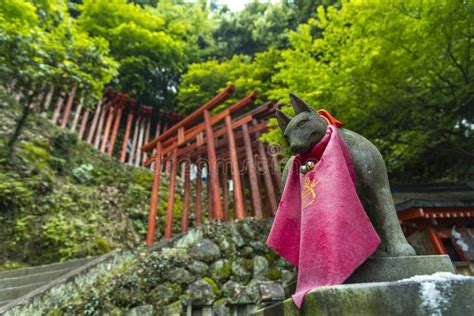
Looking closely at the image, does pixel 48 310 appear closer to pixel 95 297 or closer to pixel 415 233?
pixel 95 297

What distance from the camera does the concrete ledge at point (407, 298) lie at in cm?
165

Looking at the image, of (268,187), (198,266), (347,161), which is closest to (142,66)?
(268,187)

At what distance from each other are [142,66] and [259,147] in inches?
437

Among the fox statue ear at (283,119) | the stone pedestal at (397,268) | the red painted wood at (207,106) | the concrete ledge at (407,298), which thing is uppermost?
the red painted wood at (207,106)

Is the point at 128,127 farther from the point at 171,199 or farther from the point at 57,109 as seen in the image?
the point at 171,199

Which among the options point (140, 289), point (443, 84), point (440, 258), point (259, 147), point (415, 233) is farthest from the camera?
point (259, 147)

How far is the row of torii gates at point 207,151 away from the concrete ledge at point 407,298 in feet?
17.6

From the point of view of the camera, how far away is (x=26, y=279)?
616 centimetres

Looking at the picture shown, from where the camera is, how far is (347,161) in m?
2.43

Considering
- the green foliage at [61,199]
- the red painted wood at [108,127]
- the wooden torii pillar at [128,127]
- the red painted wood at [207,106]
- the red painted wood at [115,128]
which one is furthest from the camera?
the wooden torii pillar at [128,127]

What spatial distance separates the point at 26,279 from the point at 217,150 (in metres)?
5.52

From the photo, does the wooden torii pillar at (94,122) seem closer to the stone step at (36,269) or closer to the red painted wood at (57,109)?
the red painted wood at (57,109)

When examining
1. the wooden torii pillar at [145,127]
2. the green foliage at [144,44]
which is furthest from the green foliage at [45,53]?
the green foliage at [144,44]

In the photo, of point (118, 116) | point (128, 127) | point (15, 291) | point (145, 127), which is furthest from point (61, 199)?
point (145, 127)
